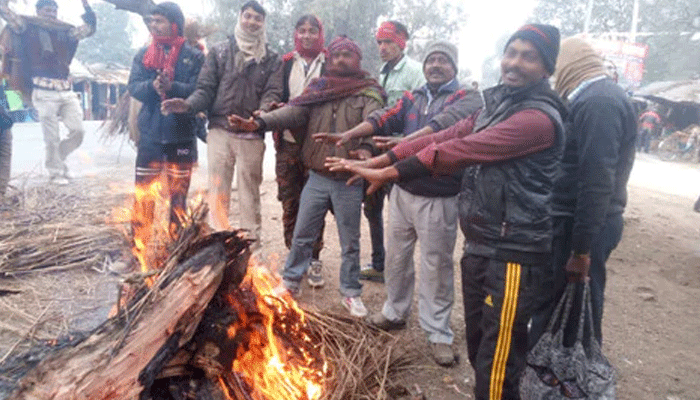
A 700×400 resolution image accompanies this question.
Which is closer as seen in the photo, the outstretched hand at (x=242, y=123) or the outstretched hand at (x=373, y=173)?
the outstretched hand at (x=373, y=173)

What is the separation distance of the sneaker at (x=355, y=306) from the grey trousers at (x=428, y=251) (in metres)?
0.40

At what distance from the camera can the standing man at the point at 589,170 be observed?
98.9 inches

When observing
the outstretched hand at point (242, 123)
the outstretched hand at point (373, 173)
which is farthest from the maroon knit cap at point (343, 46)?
the outstretched hand at point (373, 173)

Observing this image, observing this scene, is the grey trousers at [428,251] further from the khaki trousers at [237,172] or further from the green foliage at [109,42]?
the green foliage at [109,42]

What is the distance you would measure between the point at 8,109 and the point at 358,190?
16.2 feet

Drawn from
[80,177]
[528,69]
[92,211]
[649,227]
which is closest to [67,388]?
[528,69]

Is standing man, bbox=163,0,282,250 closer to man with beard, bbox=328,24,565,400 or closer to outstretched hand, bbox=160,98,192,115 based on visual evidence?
outstretched hand, bbox=160,98,192,115

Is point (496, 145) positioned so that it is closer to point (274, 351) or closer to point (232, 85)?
point (274, 351)

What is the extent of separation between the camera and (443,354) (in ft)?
10.9

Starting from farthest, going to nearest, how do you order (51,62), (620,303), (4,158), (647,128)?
1. (647,128)
2. (51,62)
3. (4,158)
4. (620,303)

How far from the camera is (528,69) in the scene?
2.34m

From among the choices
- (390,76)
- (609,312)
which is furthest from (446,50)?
(609,312)

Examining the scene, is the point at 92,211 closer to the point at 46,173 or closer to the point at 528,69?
the point at 46,173

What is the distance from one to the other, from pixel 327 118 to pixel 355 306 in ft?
5.21
